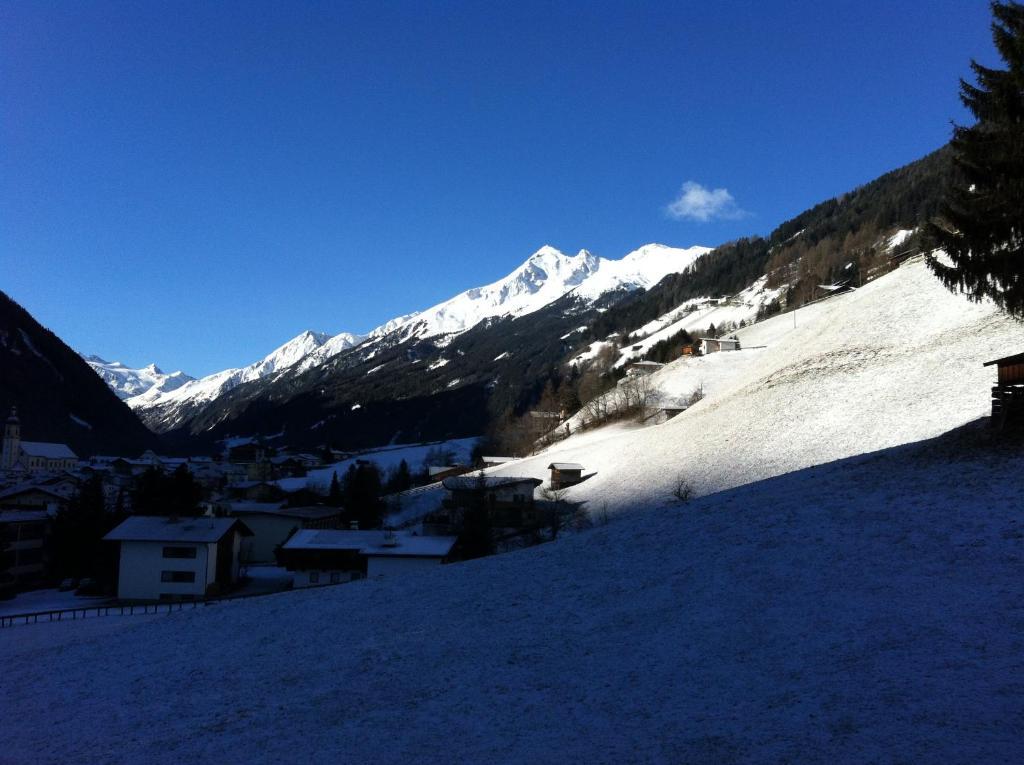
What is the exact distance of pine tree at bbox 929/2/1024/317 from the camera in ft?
68.0

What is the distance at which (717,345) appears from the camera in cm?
11881

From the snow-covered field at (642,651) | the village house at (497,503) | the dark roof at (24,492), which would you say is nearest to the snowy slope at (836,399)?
the village house at (497,503)

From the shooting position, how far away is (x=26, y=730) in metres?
17.3

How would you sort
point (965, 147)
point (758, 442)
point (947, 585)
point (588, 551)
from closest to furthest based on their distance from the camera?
1. point (947, 585)
2. point (965, 147)
3. point (588, 551)
4. point (758, 442)

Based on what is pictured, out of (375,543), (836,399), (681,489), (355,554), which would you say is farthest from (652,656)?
(836,399)

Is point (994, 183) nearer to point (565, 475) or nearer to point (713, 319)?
point (565, 475)

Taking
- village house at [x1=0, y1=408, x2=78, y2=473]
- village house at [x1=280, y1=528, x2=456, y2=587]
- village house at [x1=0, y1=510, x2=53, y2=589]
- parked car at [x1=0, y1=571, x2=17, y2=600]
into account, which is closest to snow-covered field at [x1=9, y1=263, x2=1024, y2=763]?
village house at [x1=280, y1=528, x2=456, y2=587]

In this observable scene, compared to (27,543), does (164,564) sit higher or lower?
higher

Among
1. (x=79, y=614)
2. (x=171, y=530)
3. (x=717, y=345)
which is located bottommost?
(x=79, y=614)

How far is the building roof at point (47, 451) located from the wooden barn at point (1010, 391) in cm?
18027

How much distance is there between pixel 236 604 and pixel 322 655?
12.7 m

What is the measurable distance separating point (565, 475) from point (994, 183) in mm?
48855

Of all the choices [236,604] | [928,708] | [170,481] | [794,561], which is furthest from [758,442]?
[170,481]

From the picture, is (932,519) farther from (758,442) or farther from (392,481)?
(392,481)
